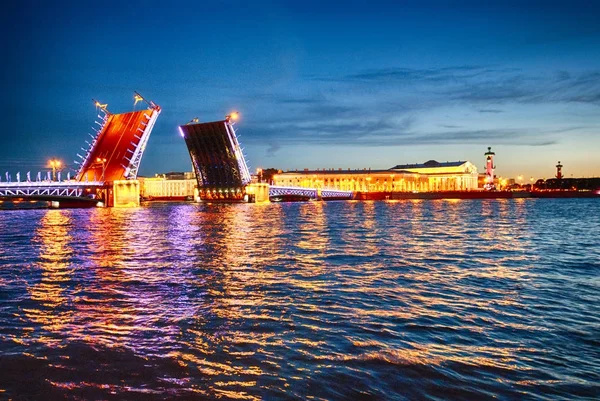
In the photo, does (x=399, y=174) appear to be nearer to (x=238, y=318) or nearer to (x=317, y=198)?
(x=317, y=198)

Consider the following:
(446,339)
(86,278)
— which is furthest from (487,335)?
(86,278)

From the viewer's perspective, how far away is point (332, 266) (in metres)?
11.8

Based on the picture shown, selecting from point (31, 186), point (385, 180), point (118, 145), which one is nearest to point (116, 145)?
point (118, 145)

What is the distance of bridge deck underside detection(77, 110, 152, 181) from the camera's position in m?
51.1

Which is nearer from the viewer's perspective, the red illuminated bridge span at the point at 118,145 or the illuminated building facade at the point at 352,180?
the red illuminated bridge span at the point at 118,145

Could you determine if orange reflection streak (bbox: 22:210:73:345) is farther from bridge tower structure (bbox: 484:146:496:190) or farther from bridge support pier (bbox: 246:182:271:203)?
bridge tower structure (bbox: 484:146:496:190)

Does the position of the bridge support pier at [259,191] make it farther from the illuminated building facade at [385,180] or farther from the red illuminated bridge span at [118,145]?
the illuminated building facade at [385,180]

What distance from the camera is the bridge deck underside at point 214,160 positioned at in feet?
177

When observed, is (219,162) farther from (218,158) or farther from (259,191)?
(259,191)

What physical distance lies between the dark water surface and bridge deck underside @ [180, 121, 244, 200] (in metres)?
Result: 42.1

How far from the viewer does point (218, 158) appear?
58844mm

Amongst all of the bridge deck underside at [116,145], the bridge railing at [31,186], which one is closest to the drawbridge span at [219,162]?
the bridge deck underside at [116,145]

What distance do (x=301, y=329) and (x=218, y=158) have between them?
5383 centimetres

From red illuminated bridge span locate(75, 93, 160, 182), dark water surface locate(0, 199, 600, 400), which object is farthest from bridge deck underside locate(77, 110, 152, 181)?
dark water surface locate(0, 199, 600, 400)
